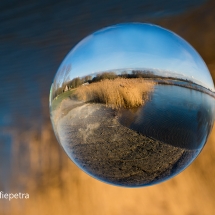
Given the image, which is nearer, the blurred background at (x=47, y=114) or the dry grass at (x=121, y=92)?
the dry grass at (x=121, y=92)

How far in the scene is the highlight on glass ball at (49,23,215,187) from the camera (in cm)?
42

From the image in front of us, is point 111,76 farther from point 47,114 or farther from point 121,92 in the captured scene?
point 47,114

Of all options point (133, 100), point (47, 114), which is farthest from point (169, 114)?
point (47, 114)

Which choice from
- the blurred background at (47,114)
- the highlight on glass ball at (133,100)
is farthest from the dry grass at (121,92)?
the blurred background at (47,114)

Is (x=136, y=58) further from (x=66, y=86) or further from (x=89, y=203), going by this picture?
(x=89, y=203)

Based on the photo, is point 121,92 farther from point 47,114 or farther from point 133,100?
point 47,114

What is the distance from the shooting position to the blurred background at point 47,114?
1.04m

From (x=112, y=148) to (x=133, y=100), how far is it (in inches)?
3.2

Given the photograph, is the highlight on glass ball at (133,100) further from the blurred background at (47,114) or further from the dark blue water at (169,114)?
the blurred background at (47,114)

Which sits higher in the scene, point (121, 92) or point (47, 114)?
point (47, 114)

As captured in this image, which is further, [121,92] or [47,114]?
[47,114]

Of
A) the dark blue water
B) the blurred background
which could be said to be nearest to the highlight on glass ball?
the dark blue water

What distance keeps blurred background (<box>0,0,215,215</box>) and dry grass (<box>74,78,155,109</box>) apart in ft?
2.26

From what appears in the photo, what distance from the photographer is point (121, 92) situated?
1.39 feet
